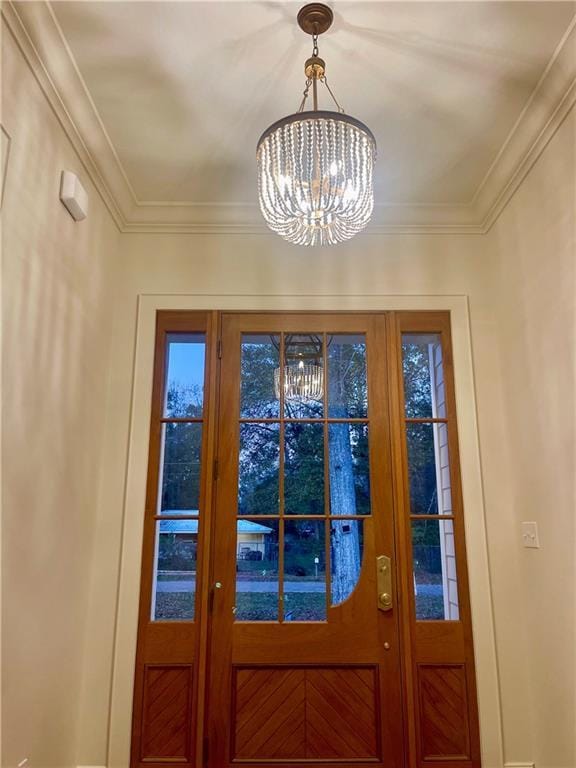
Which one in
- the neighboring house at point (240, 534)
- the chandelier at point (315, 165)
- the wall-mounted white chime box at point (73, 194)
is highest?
the wall-mounted white chime box at point (73, 194)

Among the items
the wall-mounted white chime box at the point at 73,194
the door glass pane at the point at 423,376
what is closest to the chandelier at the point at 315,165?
the wall-mounted white chime box at the point at 73,194

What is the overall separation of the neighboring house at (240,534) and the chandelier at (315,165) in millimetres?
1481

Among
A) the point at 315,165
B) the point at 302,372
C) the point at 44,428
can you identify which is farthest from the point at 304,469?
the point at 315,165

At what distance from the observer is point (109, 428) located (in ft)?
8.42

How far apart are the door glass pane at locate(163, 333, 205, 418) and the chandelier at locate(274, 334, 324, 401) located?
1.37 ft

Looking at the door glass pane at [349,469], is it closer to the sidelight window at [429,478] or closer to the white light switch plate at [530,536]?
the sidelight window at [429,478]

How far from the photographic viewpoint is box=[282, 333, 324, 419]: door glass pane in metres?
2.64

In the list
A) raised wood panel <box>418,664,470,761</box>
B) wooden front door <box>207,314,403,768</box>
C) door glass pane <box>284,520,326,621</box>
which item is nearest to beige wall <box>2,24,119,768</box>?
wooden front door <box>207,314,403,768</box>

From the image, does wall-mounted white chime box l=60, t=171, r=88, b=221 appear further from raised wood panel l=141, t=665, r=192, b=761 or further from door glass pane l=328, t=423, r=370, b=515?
raised wood panel l=141, t=665, r=192, b=761

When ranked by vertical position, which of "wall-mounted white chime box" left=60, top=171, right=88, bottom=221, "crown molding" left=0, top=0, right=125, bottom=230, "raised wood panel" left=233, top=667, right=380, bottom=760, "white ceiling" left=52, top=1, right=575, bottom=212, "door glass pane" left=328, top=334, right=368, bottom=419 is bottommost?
"raised wood panel" left=233, top=667, right=380, bottom=760

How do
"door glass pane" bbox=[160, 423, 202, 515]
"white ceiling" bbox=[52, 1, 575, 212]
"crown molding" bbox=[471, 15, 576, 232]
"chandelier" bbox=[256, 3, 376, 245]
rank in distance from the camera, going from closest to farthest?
"chandelier" bbox=[256, 3, 376, 245] → "white ceiling" bbox=[52, 1, 575, 212] → "crown molding" bbox=[471, 15, 576, 232] → "door glass pane" bbox=[160, 423, 202, 515]

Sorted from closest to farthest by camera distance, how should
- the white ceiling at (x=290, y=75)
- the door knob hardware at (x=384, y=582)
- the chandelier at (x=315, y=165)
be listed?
the chandelier at (x=315, y=165) < the white ceiling at (x=290, y=75) < the door knob hardware at (x=384, y=582)

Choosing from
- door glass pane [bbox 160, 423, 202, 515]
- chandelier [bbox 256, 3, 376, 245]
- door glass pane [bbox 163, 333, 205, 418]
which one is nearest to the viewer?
chandelier [bbox 256, 3, 376, 245]

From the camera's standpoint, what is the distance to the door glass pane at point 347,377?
8.65 feet
